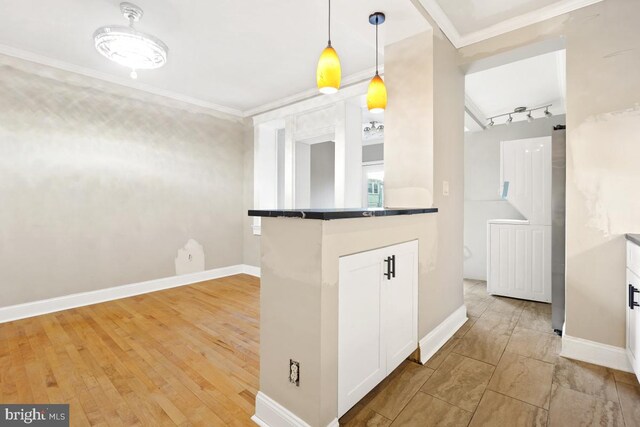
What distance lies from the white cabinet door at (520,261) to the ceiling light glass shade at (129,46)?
4.07m

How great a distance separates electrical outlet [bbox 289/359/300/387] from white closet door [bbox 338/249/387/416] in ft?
0.65

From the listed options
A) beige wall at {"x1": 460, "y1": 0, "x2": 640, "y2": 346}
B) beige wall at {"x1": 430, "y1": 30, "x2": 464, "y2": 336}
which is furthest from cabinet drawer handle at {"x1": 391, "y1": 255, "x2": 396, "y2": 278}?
beige wall at {"x1": 460, "y1": 0, "x2": 640, "y2": 346}

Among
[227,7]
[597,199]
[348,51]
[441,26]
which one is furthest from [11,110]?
[597,199]

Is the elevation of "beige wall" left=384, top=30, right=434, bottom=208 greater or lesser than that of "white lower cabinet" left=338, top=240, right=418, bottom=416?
greater

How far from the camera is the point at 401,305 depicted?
1.84 m

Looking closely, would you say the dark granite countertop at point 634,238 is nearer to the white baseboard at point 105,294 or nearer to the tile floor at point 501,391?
the tile floor at point 501,391

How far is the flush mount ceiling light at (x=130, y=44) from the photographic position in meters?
2.23

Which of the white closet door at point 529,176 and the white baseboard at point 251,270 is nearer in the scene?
the white closet door at point 529,176

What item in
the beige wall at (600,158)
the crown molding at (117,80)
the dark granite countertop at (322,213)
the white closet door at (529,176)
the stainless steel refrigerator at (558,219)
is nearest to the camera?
the dark granite countertop at (322,213)

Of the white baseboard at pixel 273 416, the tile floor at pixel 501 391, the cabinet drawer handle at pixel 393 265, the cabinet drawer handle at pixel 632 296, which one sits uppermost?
the cabinet drawer handle at pixel 393 265

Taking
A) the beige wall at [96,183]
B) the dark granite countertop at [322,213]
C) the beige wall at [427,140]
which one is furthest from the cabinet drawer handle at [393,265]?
the beige wall at [96,183]

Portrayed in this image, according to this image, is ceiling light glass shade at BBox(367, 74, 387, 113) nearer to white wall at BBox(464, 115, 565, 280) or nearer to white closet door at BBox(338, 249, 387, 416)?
white closet door at BBox(338, 249, 387, 416)

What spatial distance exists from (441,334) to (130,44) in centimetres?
343

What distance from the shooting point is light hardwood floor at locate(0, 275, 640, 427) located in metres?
1.53
